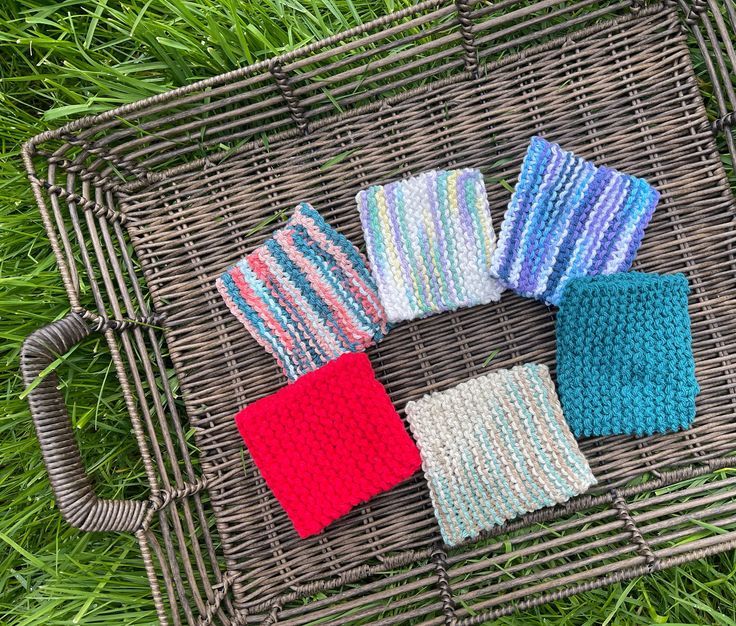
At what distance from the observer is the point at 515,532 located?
3.45ft

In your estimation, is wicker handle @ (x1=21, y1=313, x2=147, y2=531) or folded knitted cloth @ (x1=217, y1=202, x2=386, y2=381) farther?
folded knitted cloth @ (x1=217, y1=202, x2=386, y2=381)

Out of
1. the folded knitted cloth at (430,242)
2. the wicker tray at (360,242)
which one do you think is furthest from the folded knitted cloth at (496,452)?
the folded knitted cloth at (430,242)

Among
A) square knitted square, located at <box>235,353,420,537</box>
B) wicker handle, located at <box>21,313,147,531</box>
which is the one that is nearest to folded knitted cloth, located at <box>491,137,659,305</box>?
square knitted square, located at <box>235,353,420,537</box>

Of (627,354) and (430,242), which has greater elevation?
(430,242)

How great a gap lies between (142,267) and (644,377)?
3.01 feet

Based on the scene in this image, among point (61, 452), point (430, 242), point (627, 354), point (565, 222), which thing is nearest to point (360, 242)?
point (430, 242)

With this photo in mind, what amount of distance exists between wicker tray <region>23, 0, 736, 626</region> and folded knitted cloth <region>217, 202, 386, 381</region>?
Result: 1.8 inches

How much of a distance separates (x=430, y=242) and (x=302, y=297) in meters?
0.25

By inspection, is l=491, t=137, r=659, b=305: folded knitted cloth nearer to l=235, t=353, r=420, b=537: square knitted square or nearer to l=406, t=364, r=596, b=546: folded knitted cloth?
l=406, t=364, r=596, b=546: folded knitted cloth

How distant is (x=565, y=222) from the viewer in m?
1.02

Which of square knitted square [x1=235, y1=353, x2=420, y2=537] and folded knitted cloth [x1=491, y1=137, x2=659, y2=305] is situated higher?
folded knitted cloth [x1=491, y1=137, x2=659, y2=305]

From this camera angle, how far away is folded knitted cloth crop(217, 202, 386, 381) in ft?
3.45

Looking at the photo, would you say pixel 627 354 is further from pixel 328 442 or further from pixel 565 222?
pixel 328 442

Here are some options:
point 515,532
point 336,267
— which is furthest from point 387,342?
point 515,532
